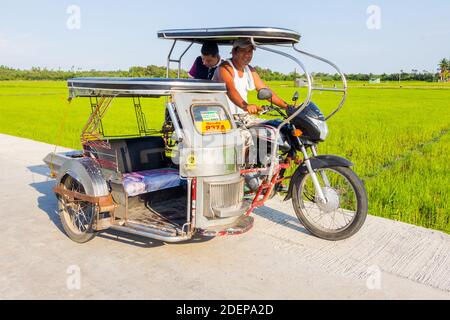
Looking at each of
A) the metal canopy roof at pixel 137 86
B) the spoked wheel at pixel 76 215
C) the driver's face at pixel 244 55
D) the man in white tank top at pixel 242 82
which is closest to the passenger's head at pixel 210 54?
the man in white tank top at pixel 242 82

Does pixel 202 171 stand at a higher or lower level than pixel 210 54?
lower

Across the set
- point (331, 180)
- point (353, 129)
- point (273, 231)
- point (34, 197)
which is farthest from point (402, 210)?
point (353, 129)

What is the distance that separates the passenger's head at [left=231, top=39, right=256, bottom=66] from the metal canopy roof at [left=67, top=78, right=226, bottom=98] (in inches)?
22.4

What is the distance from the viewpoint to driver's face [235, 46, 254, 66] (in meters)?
4.76

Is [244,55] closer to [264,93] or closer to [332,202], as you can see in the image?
[264,93]

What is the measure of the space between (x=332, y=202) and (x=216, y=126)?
1472 mm

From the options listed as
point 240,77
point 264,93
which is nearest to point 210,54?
point 240,77

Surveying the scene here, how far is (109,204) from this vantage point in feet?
14.2

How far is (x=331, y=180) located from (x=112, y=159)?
2530 millimetres

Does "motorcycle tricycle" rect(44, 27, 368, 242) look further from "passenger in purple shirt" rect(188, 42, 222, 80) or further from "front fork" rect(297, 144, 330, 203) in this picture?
"passenger in purple shirt" rect(188, 42, 222, 80)

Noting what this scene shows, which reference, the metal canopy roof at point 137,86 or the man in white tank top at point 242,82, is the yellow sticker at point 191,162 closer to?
the metal canopy roof at point 137,86

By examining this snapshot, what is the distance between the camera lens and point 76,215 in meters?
4.71

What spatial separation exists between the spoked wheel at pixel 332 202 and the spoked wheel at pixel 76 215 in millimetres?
2248
